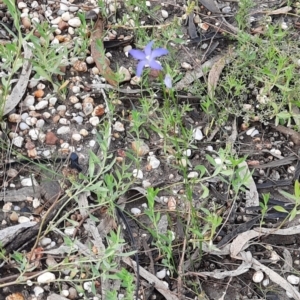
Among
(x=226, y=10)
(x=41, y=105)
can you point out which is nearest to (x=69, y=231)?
(x=41, y=105)

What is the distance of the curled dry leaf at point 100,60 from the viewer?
7.24 ft

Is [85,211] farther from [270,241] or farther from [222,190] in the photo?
[270,241]

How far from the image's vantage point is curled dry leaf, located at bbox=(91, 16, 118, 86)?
2.21 meters

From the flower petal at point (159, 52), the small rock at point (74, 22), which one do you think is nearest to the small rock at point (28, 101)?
the small rock at point (74, 22)

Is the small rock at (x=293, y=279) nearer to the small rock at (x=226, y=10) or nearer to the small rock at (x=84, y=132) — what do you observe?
the small rock at (x=84, y=132)

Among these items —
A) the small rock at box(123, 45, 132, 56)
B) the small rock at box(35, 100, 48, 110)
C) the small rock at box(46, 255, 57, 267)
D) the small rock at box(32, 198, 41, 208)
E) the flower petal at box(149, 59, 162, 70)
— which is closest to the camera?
the flower petal at box(149, 59, 162, 70)

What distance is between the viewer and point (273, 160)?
211 cm

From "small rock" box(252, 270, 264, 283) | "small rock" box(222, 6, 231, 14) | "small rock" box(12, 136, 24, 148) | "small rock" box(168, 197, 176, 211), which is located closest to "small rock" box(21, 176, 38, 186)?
"small rock" box(12, 136, 24, 148)

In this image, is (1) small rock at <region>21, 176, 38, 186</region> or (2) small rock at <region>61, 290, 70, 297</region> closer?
(2) small rock at <region>61, 290, 70, 297</region>

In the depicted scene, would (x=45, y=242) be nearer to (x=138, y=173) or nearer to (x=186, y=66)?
(x=138, y=173)

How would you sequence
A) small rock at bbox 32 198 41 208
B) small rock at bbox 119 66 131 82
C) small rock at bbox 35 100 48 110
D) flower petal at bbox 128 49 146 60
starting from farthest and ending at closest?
small rock at bbox 119 66 131 82 < small rock at bbox 35 100 48 110 < small rock at bbox 32 198 41 208 < flower petal at bbox 128 49 146 60

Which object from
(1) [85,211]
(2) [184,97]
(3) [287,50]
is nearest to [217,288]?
(1) [85,211]

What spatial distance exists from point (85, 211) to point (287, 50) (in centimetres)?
106

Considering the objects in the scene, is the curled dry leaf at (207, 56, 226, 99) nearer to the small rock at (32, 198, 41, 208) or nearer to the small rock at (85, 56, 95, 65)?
the small rock at (85, 56, 95, 65)
